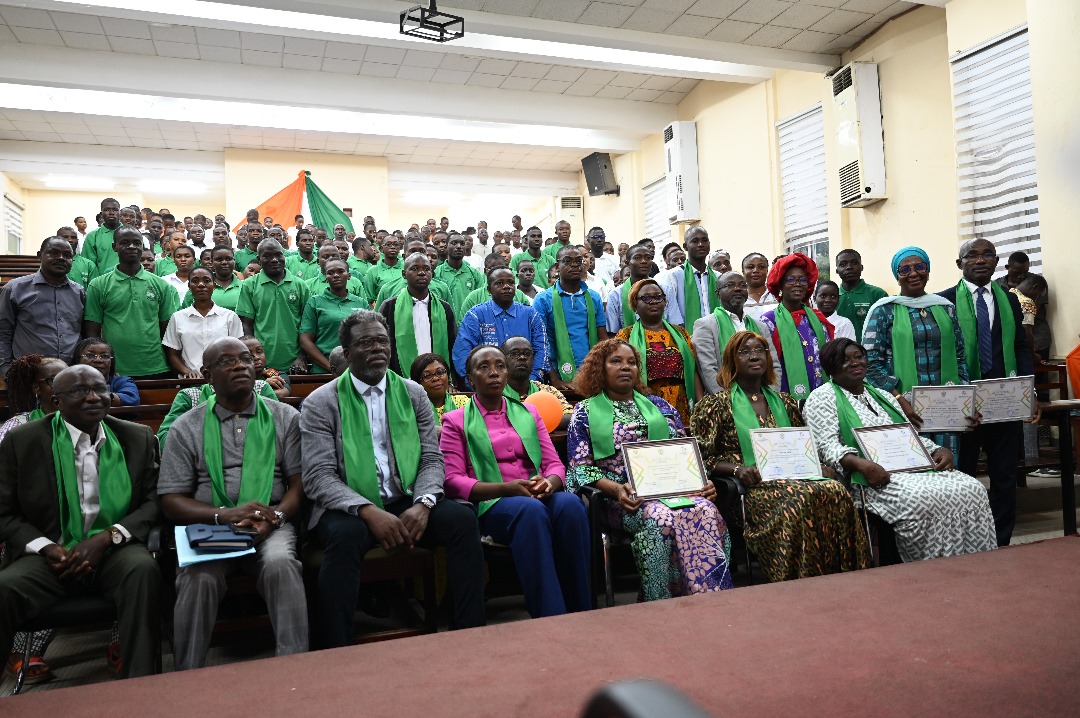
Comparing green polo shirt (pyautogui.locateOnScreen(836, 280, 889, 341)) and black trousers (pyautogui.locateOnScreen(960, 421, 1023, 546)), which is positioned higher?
green polo shirt (pyautogui.locateOnScreen(836, 280, 889, 341))

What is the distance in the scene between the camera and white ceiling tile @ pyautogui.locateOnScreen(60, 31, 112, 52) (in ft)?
32.9

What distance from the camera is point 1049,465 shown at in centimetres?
507

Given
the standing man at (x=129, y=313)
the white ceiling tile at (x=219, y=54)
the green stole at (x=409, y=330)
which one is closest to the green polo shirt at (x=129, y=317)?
the standing man at (x=129, y=313)

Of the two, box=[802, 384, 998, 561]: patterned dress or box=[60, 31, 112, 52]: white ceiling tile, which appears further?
box=[60, 31, 112, 52]: white ceiling tile

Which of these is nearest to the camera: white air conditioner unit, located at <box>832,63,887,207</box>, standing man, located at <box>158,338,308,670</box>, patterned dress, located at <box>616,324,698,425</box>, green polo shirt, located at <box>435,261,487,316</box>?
standing man, located at <box>158,338,308,670</box>

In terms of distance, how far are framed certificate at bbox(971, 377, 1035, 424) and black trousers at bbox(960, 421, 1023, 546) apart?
0.66 ft

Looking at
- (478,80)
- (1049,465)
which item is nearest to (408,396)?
(1049,465)

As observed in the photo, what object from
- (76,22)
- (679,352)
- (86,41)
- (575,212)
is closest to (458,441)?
(679,352)

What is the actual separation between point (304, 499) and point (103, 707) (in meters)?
1.66

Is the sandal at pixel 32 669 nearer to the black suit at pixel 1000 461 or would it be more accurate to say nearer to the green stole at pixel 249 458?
the green stole at pixel 249 458

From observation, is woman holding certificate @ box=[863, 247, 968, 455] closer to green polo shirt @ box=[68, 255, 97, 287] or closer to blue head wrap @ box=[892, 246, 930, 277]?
blue head wrap @ box=[892, 246, 930, 277]

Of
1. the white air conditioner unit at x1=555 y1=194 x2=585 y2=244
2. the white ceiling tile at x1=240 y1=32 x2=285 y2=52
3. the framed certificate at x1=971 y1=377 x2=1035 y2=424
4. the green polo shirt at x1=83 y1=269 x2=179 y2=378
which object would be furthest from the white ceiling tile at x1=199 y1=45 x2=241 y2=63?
the framed certificate at x1=971 y1=377 x2=1035 y2=424

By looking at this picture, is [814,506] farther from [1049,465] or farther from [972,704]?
[1049,465]

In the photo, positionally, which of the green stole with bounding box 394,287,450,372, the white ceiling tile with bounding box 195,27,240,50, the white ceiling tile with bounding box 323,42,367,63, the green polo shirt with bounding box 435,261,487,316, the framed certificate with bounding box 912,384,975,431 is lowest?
the framed certificate with bounding box 912,384,975,431
